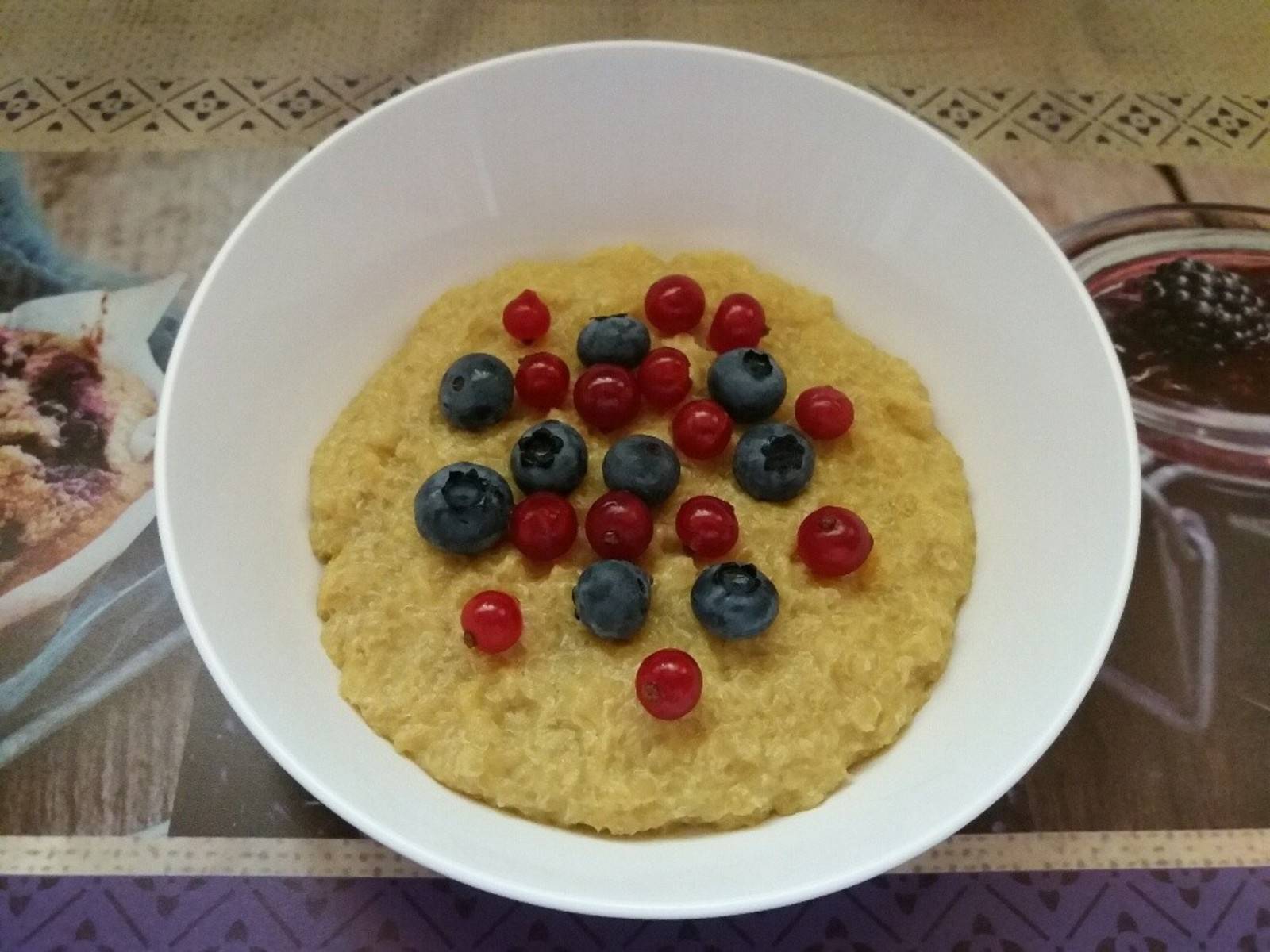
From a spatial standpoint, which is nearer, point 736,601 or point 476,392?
point 736,601

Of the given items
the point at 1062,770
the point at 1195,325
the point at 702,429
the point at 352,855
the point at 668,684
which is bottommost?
the point at 352,855

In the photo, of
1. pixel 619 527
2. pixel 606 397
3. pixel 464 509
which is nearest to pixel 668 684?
pixel 619 527

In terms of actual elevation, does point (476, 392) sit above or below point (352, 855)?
above

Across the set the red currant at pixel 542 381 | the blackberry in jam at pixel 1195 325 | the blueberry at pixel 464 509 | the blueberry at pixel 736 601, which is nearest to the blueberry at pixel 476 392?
the red currant at pixel 542 381

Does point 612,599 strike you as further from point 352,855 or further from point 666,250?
point 666,250

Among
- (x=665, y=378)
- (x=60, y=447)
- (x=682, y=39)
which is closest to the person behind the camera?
(x=665, y=378)

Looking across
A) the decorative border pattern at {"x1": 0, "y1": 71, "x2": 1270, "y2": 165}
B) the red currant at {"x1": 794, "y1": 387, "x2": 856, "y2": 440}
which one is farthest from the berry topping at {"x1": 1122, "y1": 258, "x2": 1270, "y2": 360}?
the red currant at {"x1": 794, "y1": 387, "x2": 856, "y2": 440}

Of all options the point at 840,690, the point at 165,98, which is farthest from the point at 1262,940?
the point at 165,98

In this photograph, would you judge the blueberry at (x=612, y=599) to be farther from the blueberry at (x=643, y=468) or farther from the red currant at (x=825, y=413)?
the red currant at (x=825, y=413)
